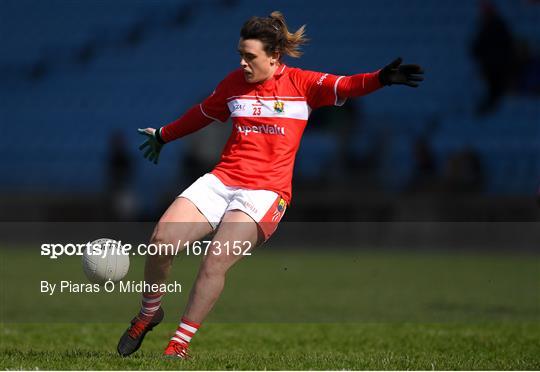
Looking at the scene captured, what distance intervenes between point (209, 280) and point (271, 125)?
964 mm

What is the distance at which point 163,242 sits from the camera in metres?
5.69

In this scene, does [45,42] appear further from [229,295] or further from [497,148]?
[229,295]

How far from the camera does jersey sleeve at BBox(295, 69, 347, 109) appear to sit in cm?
569

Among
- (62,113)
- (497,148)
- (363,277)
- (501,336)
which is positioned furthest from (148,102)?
(501,336)

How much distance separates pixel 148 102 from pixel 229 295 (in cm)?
1149

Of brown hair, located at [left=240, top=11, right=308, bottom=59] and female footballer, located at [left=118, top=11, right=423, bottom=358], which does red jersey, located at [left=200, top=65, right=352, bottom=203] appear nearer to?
female footballer, located at [left=118, top=11, right=423, bottom=358]

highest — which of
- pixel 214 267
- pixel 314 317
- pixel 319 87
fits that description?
pixel 319 87

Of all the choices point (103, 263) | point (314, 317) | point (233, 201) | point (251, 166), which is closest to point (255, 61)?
point (251, 166)

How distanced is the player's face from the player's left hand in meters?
0.67

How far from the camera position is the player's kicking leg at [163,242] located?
5.64 meters

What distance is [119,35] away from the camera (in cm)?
2314

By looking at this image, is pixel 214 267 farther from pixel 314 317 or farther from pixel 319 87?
pixel 314 317

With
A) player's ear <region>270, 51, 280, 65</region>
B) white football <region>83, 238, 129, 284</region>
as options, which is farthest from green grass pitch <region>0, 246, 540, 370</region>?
player's ear <region>270, 51, 280, 65</region>

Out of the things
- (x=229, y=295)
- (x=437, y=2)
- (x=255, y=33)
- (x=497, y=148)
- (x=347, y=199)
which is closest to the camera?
(x=255, y=33)
